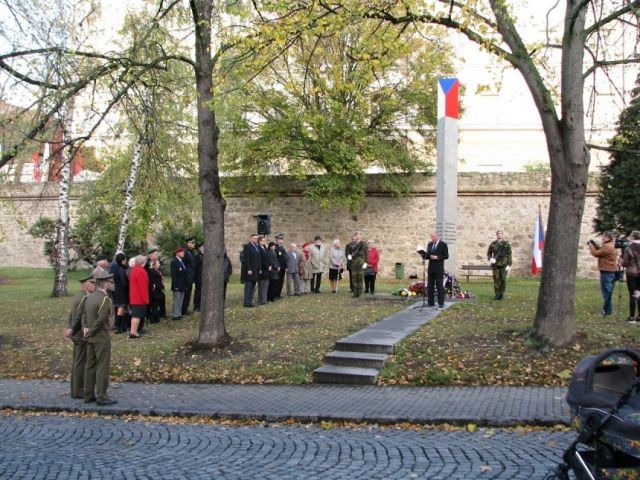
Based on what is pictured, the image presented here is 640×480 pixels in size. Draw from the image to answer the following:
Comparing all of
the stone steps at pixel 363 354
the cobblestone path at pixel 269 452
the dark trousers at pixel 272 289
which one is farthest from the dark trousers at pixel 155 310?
the cobblestone path at pixel 269 452

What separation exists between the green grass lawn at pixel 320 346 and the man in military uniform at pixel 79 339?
1.20 metres

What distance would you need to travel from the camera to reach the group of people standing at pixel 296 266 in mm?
17484

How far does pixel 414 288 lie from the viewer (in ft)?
60.3

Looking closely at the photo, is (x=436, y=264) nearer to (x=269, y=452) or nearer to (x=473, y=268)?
(x=269, y=452)

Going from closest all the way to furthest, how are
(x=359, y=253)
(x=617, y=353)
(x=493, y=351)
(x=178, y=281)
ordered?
(x=617, y=353), (x=493, y=351), (x=178, y=281), (x=359, y=253)

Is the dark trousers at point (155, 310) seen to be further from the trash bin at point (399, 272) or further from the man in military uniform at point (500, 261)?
the trash bin at point (399, 272)

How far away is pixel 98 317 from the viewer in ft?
30.6

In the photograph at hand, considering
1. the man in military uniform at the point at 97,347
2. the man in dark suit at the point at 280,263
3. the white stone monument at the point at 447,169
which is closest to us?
the man in military uniform at the point at 97,347

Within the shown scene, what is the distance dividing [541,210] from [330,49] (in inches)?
430

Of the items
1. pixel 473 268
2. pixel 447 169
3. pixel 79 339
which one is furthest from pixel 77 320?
pixel 473 268

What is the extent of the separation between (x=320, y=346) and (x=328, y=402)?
121 inches

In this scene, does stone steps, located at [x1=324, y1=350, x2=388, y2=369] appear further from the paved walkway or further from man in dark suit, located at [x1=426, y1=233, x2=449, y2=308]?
man in dark suit, located at [x1=426, y1=233, x2=449, y2=308]

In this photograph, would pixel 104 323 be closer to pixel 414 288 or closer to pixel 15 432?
pixel 15 432

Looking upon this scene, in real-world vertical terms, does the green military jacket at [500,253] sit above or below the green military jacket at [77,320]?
above
